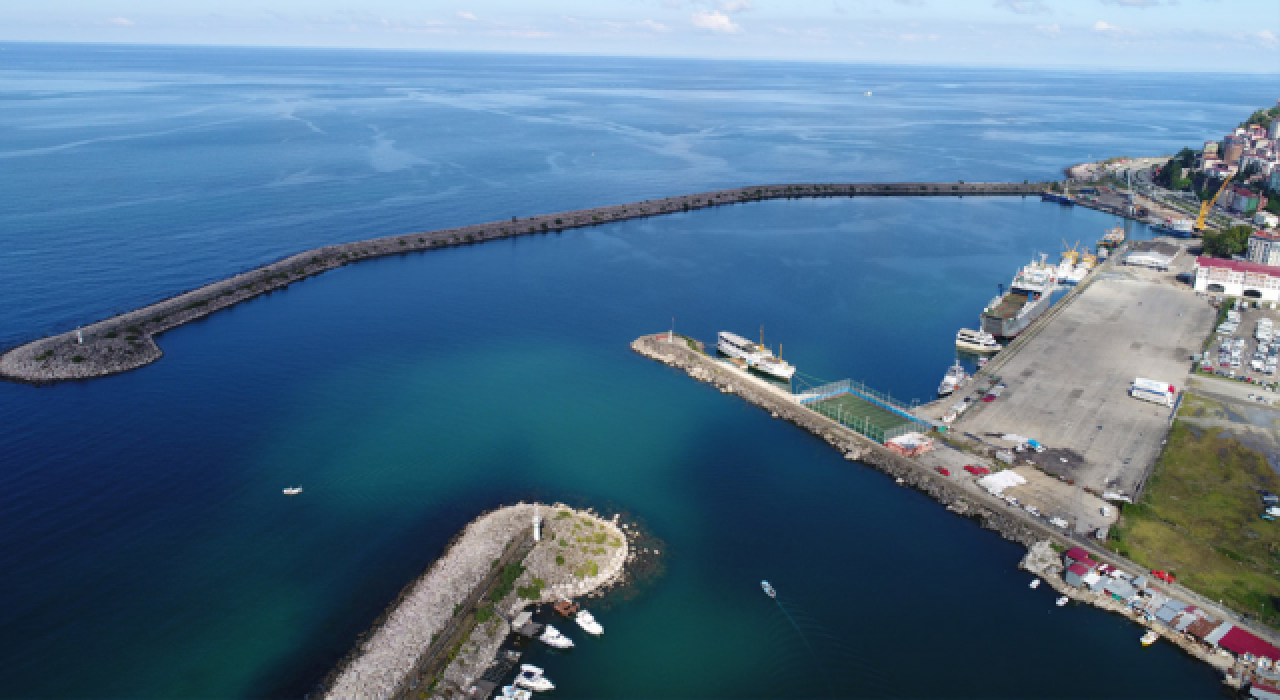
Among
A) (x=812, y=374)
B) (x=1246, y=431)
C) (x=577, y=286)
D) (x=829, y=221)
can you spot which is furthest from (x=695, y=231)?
(x=1246, y=431)

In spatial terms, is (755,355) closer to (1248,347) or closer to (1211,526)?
(1211,526)

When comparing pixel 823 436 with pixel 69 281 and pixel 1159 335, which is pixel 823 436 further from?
pixel 69 281

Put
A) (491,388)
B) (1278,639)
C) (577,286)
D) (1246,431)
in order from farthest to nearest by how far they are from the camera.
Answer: (577,286)
(491,388)
(1246,431)
(1278,639)

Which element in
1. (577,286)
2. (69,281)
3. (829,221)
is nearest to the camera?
(69,281)

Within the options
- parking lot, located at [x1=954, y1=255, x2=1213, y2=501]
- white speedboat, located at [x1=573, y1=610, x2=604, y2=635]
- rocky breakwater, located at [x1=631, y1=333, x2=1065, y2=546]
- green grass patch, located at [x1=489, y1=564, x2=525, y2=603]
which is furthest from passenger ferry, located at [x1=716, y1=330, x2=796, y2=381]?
white speedboat, located at [x1=573, y1=610, x2=604, y2=635]

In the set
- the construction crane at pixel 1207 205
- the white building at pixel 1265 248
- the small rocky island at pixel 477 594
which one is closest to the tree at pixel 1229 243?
the white building at pixel 1265 248

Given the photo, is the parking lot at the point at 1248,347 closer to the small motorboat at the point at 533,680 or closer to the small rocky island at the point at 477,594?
the small rocky island at the point at 477,594
